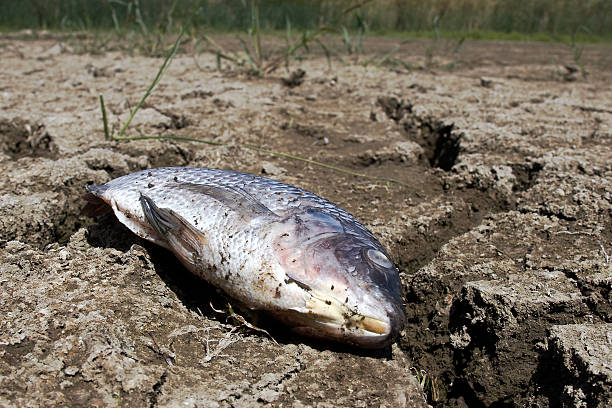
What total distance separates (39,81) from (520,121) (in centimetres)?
318

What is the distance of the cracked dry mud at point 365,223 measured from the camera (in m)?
1.38

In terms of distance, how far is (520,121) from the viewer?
10.0 ft

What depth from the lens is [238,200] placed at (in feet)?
5.43

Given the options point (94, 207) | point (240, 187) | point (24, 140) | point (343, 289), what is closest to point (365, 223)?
point (240, 187)

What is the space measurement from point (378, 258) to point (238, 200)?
468mm

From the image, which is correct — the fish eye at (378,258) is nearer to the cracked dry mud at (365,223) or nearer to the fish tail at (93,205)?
the cracked dry mud at (365,223)

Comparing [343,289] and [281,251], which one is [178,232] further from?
[343,289]

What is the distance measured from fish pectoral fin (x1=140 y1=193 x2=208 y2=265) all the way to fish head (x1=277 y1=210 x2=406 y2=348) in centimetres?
27

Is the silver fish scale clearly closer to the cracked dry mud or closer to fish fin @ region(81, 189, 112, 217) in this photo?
fish fin @ region(81, 189, 112, 217)

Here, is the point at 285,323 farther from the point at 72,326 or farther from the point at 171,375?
the point at 72,326

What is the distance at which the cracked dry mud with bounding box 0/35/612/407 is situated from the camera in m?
1.38

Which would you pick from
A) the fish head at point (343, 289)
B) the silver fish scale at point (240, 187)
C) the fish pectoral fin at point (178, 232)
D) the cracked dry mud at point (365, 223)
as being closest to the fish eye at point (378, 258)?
the fish head at point (343, 289)

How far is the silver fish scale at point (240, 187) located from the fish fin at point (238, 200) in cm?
2

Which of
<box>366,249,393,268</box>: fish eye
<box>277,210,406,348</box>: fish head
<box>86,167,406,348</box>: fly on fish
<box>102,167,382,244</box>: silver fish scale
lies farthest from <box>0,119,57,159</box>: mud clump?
<box>366,249,393,268</box>: fish eye
